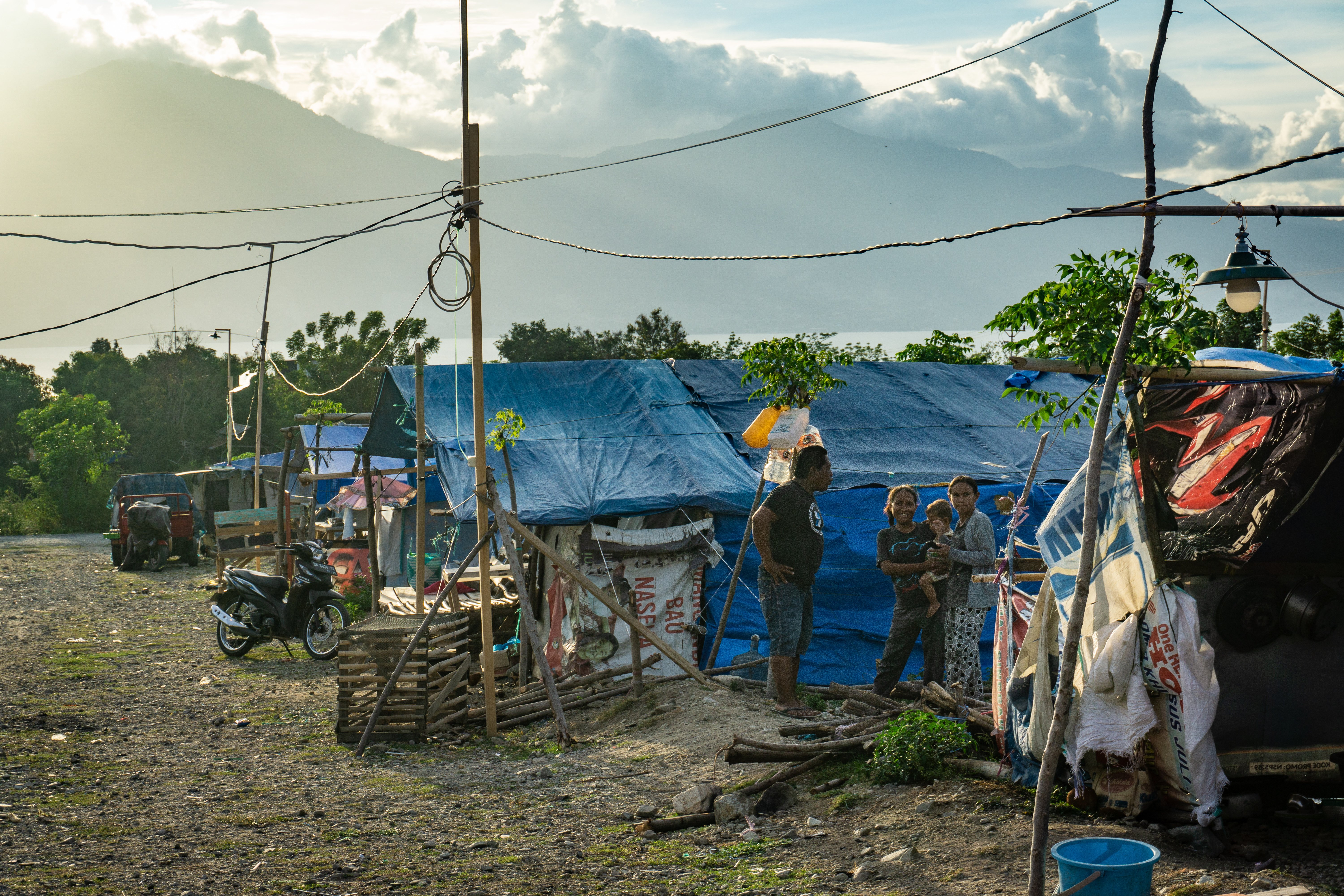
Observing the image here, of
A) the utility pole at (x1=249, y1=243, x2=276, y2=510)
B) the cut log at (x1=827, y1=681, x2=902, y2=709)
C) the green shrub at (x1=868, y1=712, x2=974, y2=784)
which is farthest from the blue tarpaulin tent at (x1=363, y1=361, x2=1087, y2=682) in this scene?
the utility pole at (x1=249, y1=243, x2=276, y2=510)

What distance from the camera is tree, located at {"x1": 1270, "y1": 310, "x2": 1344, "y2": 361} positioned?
61.6 ft

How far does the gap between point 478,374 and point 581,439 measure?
125 inches

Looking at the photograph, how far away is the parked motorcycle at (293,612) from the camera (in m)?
12.9

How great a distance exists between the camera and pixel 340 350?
1887 inches

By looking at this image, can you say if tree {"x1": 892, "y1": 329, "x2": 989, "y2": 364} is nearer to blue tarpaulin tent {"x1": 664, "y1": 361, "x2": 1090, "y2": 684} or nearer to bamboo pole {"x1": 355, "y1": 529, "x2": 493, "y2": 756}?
blue tarpaulin tent {"x1": 664, "y1": 361, "x2": 1090, "y2": 684}

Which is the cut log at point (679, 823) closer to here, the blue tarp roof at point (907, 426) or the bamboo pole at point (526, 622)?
the bamboo pole at point (526, 622)

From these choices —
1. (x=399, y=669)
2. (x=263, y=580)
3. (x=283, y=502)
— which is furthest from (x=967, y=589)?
(x=283, y=502)

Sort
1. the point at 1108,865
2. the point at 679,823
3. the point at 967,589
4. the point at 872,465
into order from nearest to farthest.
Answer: the point at 1108,865
the point at 679,823
the point at 967,589
the point at 872,465

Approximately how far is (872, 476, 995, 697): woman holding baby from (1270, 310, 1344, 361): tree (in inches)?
475

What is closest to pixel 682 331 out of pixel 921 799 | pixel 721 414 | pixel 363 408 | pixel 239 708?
pixel 363 408

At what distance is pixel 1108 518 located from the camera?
17.2ft

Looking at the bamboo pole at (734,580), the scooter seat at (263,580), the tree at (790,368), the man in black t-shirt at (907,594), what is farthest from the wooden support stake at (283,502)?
the man in black t-shirt at (907,594)

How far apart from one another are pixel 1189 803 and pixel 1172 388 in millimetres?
2081

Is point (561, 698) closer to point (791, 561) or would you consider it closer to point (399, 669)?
point (399, 669)
